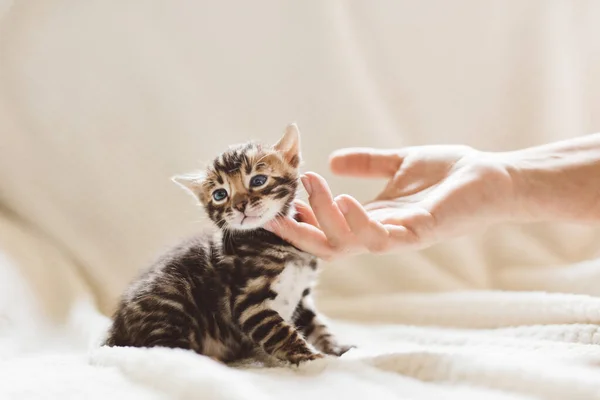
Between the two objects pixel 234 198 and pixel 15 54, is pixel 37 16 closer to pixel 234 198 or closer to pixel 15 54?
pixel 15 54

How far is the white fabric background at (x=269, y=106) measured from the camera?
6.45 feet

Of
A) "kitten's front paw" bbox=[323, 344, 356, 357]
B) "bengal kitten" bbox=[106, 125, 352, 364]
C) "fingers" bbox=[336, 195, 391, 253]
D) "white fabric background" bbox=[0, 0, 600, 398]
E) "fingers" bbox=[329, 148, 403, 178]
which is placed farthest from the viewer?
"white fabric background" bbox=[0, 0, 600, 398]

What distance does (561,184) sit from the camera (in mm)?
1438

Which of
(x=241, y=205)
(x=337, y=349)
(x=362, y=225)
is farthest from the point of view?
(x=337, y=349)

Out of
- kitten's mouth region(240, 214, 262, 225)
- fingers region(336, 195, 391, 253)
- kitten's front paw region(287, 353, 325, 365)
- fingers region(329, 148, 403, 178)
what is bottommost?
kitten's front paw region(287, 353, 325, 365)

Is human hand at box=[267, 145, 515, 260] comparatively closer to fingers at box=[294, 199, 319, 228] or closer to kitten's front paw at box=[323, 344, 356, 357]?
fingers at box=[294, 199, 319, 228]

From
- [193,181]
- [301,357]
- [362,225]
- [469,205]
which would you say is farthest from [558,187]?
[193,181]

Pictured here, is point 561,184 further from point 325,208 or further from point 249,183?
point 249,183

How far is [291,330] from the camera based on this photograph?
141 centimetres

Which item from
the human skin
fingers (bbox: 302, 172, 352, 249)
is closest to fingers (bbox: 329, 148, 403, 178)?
the human skin

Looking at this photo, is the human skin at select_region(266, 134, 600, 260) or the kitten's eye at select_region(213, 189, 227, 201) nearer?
the human skin at select_region(266, 134, 600, 260)

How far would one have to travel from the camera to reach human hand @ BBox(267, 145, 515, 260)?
4.33 feet

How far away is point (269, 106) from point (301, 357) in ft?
3.25

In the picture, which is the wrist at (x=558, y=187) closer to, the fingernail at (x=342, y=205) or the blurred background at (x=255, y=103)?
the fingernail at (x=342, y=205)
